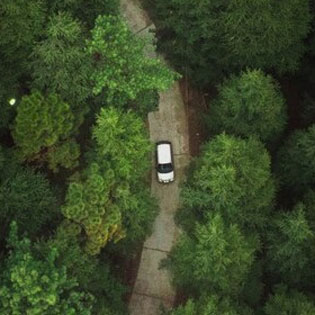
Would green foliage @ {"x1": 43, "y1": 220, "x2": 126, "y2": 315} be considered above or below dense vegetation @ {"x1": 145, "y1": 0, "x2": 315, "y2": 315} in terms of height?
below

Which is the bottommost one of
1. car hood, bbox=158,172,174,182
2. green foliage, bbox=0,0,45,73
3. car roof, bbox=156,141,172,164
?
car hood, bbox=158,172,174,182

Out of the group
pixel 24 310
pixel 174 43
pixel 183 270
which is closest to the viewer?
pixel 24 310

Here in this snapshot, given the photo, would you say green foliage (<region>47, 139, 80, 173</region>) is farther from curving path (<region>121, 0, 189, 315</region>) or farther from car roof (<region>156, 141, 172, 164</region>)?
curving path (<region>121, 0, 189, 315</region>)

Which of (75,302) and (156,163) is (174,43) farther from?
(75,302)

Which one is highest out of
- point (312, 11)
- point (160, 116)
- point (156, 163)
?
point (312, 11)

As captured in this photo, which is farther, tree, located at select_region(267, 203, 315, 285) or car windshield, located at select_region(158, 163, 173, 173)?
car windshield, located at select_region(158, 163, 173, 173)

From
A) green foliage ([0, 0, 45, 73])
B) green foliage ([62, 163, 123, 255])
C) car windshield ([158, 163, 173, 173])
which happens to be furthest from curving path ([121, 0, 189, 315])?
green foliage ([0, 0, 45, 73])

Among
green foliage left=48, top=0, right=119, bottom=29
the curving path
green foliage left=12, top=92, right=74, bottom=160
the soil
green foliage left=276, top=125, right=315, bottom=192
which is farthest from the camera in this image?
the soil

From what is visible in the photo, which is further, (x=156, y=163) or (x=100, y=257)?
(x=156, y=163)

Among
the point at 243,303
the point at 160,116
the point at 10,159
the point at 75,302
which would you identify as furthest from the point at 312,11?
the point at 75,302
